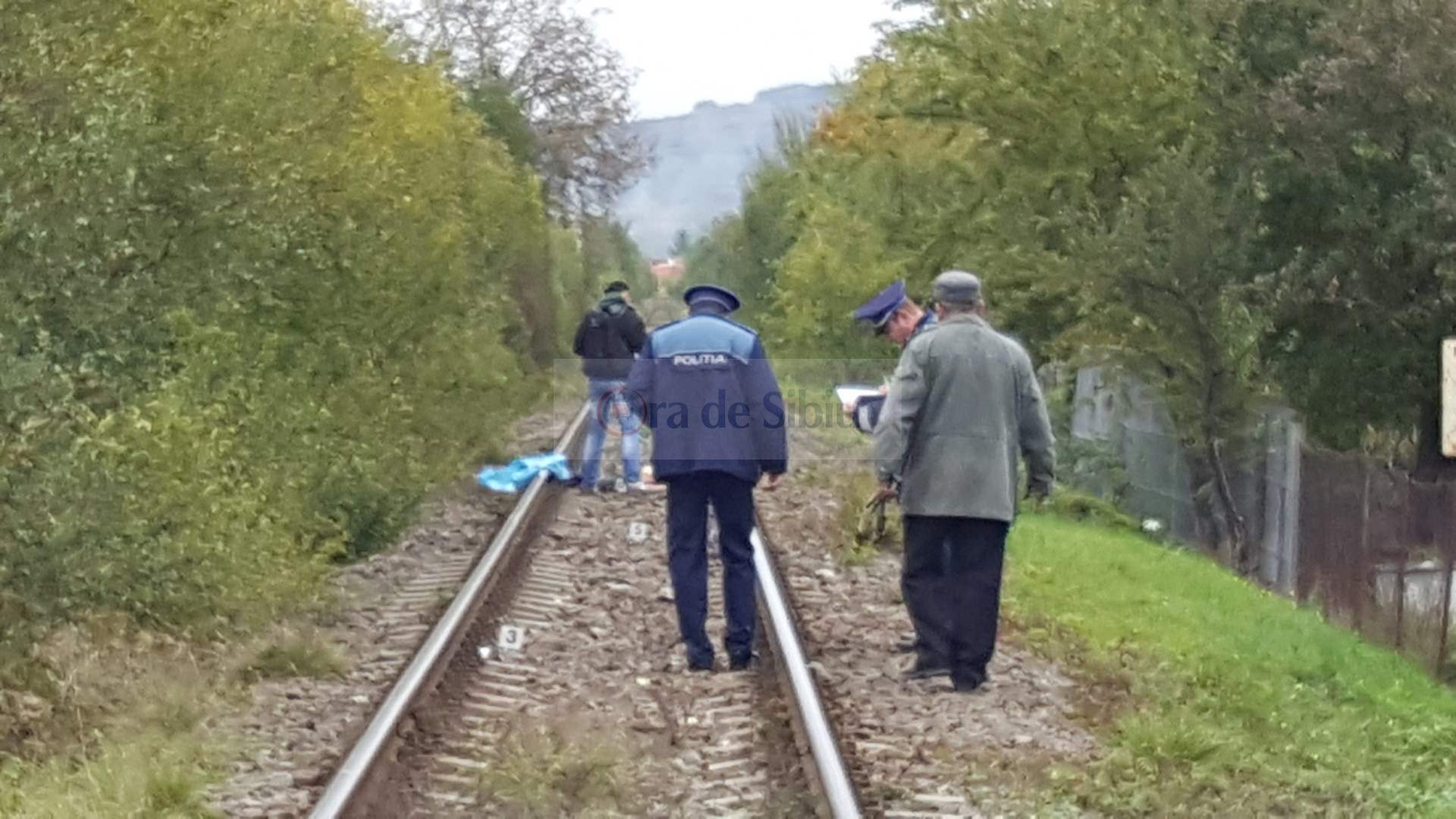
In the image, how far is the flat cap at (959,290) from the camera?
386 inches

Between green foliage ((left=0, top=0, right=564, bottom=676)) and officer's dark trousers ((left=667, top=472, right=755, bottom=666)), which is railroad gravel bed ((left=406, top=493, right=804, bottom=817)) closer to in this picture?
officer's dark trousers ((left=667, top=472, right=755, bottom=666))

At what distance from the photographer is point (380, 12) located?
23938mm

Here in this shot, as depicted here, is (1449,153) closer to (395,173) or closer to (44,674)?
(395,173)

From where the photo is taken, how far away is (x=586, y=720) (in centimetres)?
916

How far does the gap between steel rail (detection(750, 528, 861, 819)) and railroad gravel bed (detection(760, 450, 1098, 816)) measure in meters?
0.11

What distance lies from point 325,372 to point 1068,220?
11039mm

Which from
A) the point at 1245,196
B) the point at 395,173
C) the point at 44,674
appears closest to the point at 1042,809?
the point at 44,674

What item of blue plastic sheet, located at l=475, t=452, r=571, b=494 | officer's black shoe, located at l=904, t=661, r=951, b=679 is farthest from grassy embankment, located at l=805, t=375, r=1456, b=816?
blue plastic sheet, located at l=475, t=452, r=571, b=494

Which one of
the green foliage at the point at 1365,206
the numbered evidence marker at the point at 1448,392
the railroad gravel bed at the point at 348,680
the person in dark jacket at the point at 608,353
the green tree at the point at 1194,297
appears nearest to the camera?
the railroad gravel bed at the point at 348,680

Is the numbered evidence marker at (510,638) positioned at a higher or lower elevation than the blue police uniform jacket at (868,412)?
lower

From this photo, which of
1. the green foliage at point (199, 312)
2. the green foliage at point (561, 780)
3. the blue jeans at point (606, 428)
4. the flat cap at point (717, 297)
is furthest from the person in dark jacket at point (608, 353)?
the green foliage at point (561, 780)

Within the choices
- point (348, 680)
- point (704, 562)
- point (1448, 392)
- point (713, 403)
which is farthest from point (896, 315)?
point (348, 680)

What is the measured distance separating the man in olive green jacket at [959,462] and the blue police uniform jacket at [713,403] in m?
0.80

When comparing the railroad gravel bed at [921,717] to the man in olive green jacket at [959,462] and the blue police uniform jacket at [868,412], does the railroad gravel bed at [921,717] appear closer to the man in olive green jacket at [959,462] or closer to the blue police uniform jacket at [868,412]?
the man in olive green jacket at [959,462]
